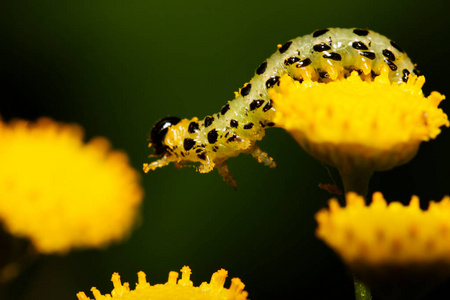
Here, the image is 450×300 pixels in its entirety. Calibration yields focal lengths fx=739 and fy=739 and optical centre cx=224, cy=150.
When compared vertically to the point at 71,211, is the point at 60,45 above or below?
above

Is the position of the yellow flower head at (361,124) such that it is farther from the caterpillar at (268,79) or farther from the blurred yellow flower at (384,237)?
the caterpillar at (268,79)

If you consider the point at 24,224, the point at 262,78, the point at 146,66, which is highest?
the point at 146,66

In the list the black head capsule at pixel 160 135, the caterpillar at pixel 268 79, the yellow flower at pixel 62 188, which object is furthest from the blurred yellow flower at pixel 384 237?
the yellow flower at pixel 62 188

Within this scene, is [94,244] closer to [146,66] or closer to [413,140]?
[146,66]

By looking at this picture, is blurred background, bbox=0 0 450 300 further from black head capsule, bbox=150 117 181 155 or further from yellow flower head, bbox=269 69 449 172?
yellow flower head, bbox=269 69 449 172

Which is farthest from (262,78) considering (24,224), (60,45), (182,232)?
(60,45)

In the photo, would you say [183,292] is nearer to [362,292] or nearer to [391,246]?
[362,292]

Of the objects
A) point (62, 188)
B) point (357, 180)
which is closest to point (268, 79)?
point (357, 180)
